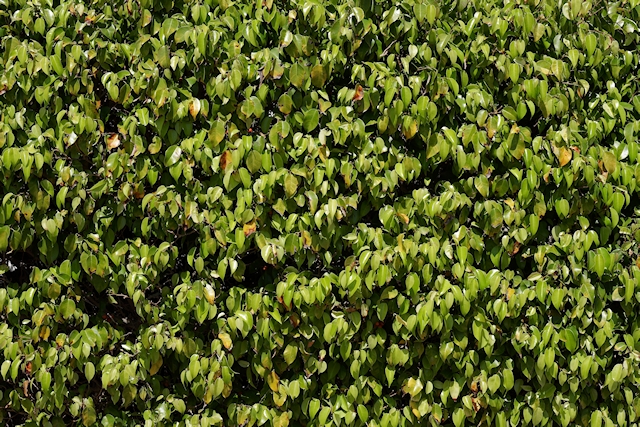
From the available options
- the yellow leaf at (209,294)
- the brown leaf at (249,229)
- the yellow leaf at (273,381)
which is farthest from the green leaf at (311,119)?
the yellow leaf at (273,381)

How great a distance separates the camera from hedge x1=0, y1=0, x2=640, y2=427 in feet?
9.42

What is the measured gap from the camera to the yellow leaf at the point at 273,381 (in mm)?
2959

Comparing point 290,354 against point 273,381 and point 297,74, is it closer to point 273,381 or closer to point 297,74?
point 273,381

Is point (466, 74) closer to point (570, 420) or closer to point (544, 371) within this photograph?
point (544, 371)

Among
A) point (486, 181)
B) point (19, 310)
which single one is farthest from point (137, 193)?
point (486, 181)

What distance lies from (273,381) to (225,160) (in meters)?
0.93

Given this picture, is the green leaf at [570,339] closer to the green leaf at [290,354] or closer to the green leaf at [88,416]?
the green leaf at [290,354]

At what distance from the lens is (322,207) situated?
2.86 metres

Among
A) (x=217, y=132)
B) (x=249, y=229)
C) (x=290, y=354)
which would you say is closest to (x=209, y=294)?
(x=249, y=229)

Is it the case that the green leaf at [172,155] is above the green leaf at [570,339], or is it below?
above

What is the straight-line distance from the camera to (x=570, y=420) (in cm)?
303

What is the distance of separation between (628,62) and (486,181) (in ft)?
2.65

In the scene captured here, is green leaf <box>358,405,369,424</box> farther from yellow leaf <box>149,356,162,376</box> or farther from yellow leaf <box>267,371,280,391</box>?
yellow leaf <box>149,356,162,376</box>

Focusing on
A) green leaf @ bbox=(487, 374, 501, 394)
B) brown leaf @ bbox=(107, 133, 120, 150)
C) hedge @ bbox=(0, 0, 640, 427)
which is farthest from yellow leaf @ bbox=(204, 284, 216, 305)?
green leaf @ bbox=(487, 374, 501, 394)
